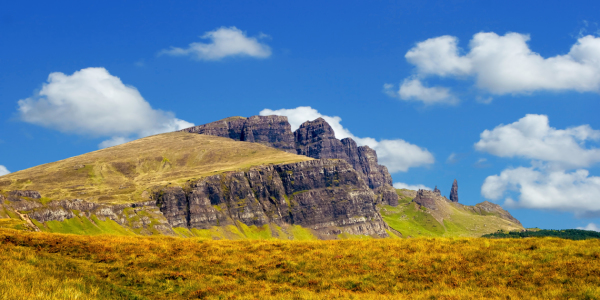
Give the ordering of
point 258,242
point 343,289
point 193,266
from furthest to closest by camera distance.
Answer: point 258,242 → point 193,266 → point 343,289

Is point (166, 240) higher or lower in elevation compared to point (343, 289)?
higher

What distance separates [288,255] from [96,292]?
15.3 metres

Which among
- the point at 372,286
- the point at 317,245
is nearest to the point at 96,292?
the point at 372,286

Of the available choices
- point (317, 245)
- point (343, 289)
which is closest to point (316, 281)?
point (343, 289)

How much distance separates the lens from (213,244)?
38.9 meters

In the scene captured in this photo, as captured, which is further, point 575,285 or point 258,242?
point 258,242

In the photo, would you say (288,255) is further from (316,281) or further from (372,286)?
(372,286)

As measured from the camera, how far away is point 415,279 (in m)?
28.2

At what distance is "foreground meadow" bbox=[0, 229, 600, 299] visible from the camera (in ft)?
80.8

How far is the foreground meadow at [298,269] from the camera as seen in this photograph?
24641mm

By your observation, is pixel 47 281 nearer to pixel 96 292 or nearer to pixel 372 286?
pixel 96 292

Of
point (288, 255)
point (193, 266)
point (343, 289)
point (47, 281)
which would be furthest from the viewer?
point (288, 255)

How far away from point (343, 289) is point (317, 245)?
37.4 ft

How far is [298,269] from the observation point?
3130 centimetres
